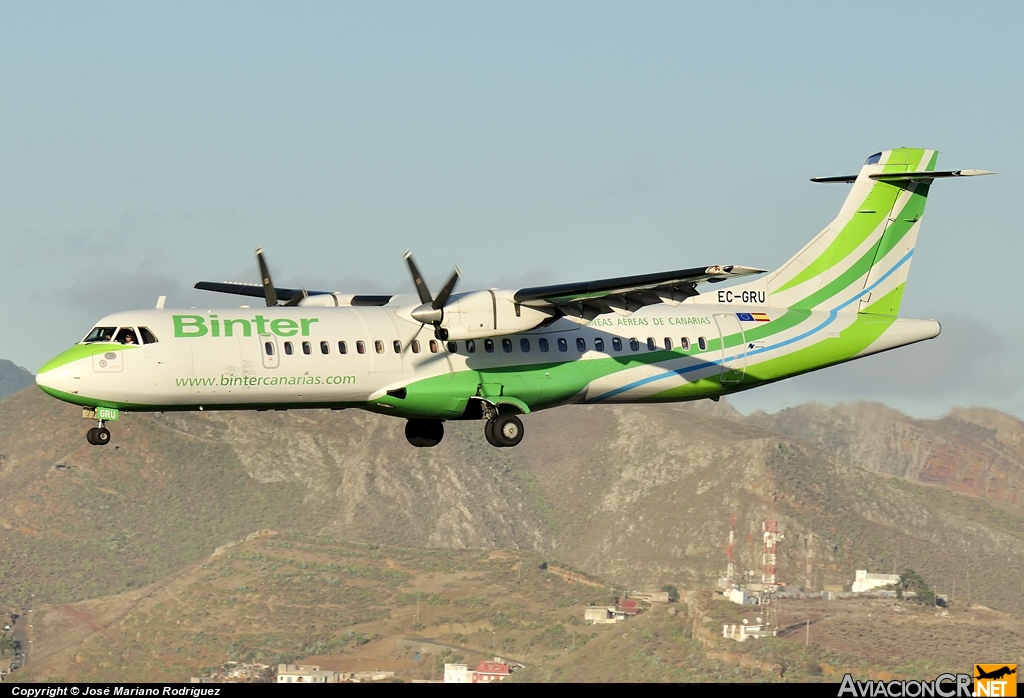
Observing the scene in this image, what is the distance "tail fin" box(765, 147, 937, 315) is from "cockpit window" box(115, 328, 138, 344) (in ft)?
57.8

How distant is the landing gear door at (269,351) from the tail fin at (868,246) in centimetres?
1447

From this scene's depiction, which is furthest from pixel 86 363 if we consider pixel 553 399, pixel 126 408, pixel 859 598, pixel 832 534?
pixel 832 534

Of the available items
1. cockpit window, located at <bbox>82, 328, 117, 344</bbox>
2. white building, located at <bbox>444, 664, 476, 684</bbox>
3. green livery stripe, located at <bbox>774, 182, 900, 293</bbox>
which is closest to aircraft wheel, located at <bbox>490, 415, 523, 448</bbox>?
cockpit window, located at <bbox>82, 328, 117, 344</bbox>

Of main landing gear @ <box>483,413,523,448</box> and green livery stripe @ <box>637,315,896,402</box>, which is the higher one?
green livery stripe @ <box>637,315,896,402</box>

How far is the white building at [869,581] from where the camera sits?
141 metres

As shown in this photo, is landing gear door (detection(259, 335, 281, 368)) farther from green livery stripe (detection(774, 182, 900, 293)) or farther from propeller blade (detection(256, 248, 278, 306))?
green livery stripe (detection(774, 182, 900, 293))

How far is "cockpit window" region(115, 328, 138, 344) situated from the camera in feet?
113

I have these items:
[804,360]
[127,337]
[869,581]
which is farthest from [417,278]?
[869,581]

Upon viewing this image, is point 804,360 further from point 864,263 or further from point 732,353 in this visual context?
point 864,263

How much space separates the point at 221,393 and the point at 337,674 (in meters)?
79.7

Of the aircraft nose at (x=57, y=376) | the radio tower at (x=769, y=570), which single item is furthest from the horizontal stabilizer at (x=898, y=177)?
the radio tower at (x=769, y=570)

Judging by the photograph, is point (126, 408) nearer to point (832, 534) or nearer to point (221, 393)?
point (221, 393)

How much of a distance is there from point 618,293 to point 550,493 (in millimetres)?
148033

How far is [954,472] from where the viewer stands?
6722 inches
